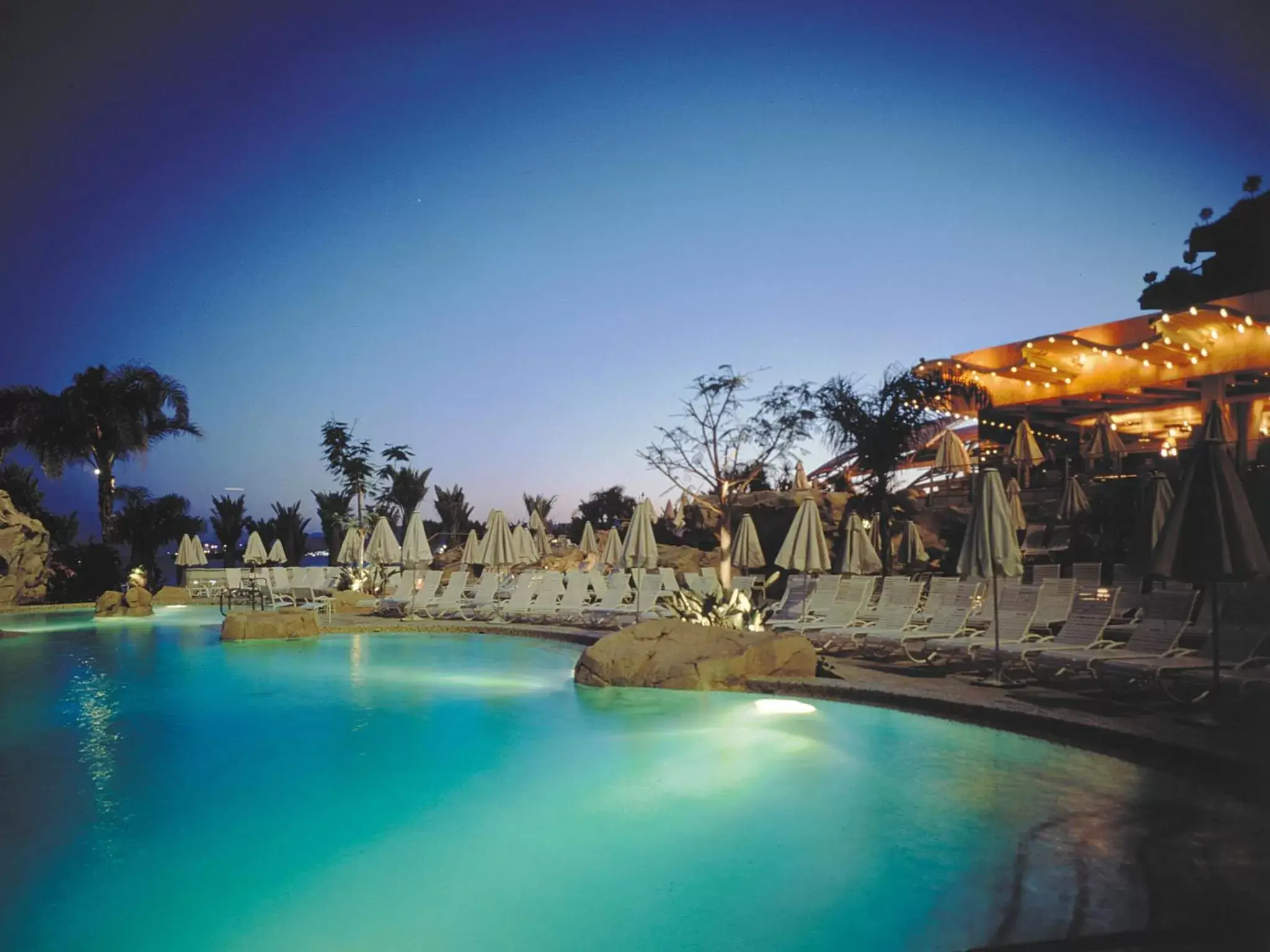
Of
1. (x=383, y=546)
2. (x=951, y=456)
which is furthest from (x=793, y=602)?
(x=383, y=546)

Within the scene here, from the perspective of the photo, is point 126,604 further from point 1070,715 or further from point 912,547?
point 1070,715

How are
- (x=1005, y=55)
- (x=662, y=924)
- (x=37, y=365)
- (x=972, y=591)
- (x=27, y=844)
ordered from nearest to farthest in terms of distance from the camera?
(x=662, y=924), (x=27, y=844), (x=1005, y=55), (x=972, y=591), (x=37, y=365)

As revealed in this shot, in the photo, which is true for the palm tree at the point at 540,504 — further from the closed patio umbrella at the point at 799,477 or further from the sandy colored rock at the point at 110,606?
the sandy colored rock at the point at 110,606

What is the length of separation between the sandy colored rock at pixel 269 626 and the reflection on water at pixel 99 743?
2.83 metres

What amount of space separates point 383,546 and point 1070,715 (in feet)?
50.8

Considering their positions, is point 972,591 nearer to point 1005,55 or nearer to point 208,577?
point 1005,55

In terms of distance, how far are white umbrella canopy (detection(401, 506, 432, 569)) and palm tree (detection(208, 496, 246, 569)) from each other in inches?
644

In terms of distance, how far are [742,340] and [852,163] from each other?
1208 cm

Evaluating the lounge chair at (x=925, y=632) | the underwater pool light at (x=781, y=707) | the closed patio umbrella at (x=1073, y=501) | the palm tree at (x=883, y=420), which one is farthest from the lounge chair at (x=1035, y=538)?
the underwater pool light at (x=781, y=707)

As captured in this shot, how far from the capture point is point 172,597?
2503 centimetres

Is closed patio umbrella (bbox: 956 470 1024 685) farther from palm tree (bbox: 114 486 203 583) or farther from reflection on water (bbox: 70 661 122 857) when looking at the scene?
palm tree (bbox: 114 486 203 583)

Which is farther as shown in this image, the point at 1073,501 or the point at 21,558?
the point at 21,558

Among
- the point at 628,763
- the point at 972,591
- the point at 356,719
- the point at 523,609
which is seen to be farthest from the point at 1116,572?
the point at 356,719

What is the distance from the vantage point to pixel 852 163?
58.5ft
